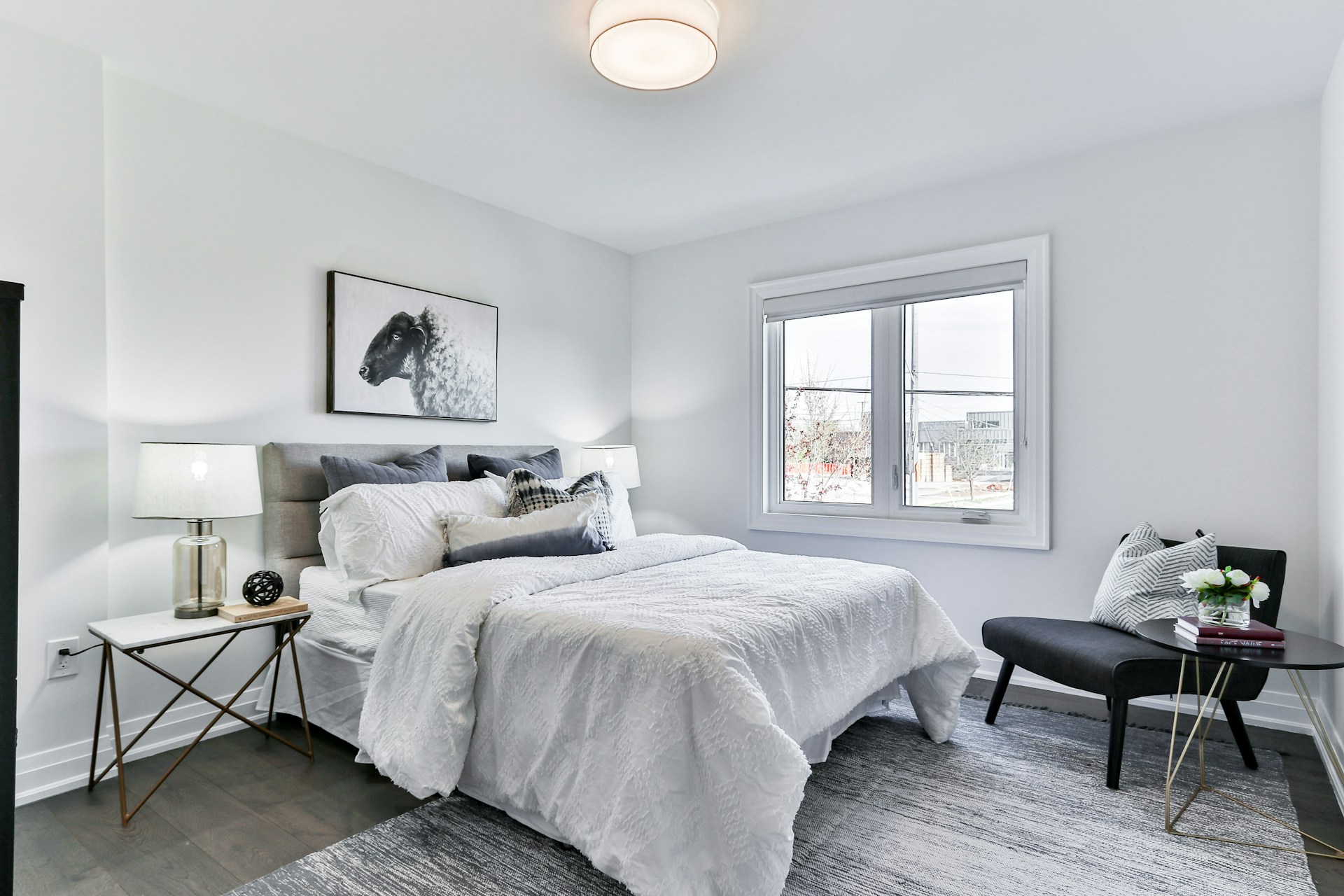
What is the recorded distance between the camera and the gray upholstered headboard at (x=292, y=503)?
9.60 ft

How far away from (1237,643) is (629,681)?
1782 mm

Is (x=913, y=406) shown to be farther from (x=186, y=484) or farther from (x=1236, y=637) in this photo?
(x=186, y=484)

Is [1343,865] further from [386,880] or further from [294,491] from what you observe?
[294,491]

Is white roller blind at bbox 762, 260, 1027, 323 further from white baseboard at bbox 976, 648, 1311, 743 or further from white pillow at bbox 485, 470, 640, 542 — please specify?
white baseboard at bbox 976, 648, 1311, 743

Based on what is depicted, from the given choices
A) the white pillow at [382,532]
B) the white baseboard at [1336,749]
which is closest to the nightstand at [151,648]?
the white pillow at [382,532]

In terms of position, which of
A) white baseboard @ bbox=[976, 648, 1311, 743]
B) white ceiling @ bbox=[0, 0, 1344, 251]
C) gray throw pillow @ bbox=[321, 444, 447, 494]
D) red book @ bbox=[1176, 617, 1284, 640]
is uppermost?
white ceiling @ bbox=[0, 0, 1344, 251]

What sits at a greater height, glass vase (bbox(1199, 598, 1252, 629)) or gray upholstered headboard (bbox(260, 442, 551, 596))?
gray upholstered headboard (bbox(260, 442, 551, 596))

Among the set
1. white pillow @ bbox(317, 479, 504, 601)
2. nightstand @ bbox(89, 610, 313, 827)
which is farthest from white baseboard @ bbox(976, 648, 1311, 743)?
nightstand @ bbox(89, 610, 313, 827)

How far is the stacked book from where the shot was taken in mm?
2078

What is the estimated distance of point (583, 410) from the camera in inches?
181

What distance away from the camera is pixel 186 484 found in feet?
7.84

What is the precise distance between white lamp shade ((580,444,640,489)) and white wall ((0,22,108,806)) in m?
2.23

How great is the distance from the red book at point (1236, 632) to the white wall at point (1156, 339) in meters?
1.03

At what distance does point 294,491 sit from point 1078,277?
3.58 m
